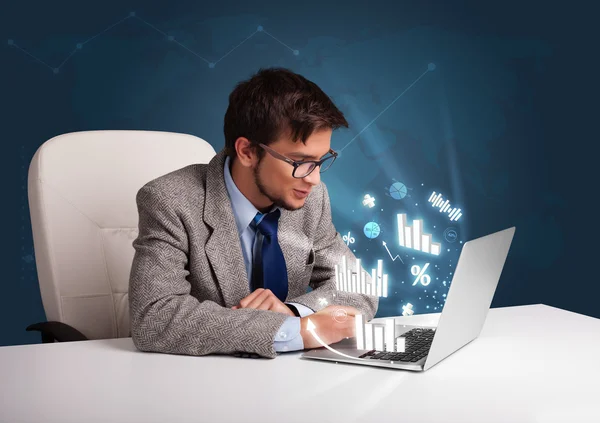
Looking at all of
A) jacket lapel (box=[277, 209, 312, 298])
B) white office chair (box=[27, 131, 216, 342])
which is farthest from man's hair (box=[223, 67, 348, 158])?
white office chair (box=[27, 131, 216, 342])

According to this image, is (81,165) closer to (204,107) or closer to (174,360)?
(174,360)

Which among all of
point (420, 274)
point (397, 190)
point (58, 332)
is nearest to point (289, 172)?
point (58, 332)

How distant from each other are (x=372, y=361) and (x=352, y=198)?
2.25 meters

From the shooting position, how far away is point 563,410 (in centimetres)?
105

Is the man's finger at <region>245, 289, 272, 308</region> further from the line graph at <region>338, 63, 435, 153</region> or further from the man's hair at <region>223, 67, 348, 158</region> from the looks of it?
the line graph at <region>338, 63, 435, 153</region>

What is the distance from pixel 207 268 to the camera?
170cm

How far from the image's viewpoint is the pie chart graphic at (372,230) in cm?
354

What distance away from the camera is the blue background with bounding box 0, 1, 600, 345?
304cm

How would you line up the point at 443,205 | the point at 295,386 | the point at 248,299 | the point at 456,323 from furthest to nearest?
the point at 443,205 → the point at 248,299 → the point at 456,323 → the point at 295,386

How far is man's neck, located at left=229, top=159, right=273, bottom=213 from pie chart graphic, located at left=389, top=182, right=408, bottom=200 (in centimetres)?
177

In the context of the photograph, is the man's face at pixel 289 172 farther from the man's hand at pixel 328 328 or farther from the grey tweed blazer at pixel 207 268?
the man's hand at pixel 328 328

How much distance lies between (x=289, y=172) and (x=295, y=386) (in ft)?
2.24

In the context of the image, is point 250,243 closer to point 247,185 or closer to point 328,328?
point 247,185

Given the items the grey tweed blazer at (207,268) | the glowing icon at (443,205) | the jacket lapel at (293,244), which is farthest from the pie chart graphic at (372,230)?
the jacket lapel at (293,244)
